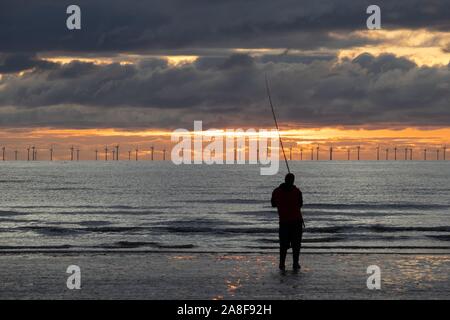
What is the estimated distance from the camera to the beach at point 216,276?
1373 cm

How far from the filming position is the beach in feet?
45.1

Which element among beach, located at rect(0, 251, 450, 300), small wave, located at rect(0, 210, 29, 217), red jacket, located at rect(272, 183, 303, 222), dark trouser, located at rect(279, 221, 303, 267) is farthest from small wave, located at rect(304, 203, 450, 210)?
red jacket, located at rect(272, 183, 303, 222)

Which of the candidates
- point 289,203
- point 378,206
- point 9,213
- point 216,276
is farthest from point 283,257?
point 378,206

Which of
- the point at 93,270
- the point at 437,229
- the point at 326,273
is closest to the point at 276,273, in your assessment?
the point at 326,273

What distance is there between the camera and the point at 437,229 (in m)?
38.8

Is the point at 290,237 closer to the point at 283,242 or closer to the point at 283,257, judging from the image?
the point at 283,242

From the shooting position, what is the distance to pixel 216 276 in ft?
52.5

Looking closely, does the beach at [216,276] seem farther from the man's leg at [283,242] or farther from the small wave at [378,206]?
the small wave at [378,206]

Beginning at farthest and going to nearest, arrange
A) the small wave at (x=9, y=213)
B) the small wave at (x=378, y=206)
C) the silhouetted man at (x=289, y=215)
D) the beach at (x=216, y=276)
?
the small wave at (x=378, y=206), the small wave at (x=9, y=213), the silhouetted man at (x=289, y=215), the beach at (x=216, y=276)

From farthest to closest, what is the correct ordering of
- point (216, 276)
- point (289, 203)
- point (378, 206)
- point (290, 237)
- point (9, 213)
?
point (378, 206) → point (9, 213) → point (290, 237) → point (289, 203) → point (216, 276)

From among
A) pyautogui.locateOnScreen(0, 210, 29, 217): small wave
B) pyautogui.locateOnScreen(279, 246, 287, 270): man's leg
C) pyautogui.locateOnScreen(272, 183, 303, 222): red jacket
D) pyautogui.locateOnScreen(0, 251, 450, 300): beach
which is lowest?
pyautogui.locateOnScreen(0, 210, 29, 217): small wave

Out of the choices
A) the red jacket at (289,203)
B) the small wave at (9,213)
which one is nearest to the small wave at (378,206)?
the small wave at (9,213)

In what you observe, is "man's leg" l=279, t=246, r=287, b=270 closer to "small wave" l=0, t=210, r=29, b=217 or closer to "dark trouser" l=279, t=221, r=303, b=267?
"dark trouser" l=279, t=221, r=303, b=267
